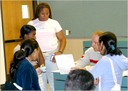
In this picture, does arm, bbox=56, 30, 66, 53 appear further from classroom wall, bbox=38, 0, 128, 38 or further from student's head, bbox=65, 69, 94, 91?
student's head, bbox=65, 69, 94, 91

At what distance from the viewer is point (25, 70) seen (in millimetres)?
2588

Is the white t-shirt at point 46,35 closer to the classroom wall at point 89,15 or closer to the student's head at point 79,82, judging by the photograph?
the classroom wall at point 89,15

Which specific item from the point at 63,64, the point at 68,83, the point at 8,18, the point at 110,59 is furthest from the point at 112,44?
the point at 8,18

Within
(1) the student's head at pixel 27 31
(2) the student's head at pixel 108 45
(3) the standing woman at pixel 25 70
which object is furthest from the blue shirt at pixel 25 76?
(1) the student's head at pixel 27 31

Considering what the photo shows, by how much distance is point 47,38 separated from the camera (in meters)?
3.87

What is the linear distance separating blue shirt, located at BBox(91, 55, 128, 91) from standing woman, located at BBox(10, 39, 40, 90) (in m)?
0.52

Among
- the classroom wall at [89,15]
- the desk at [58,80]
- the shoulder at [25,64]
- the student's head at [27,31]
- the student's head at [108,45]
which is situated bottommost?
the desk at [58,80]

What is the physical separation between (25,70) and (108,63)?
2.34ft

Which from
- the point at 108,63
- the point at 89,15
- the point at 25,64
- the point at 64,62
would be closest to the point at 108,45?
the point at 108,63

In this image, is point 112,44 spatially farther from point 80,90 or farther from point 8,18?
point 8,18

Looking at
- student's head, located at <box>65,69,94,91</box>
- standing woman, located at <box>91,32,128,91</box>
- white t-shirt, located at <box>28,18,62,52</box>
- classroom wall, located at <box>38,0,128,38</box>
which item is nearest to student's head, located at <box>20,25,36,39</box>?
white t-shirt, located at <box>28,18,62,52</box>

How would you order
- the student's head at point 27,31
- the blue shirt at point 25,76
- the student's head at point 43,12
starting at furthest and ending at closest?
the student's head at point 43,12 → the student's head at point 27,31 → the blue shirt at point 25,76

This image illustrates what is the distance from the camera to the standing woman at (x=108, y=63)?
261cm

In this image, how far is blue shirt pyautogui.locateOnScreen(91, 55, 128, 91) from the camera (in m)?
2.60
